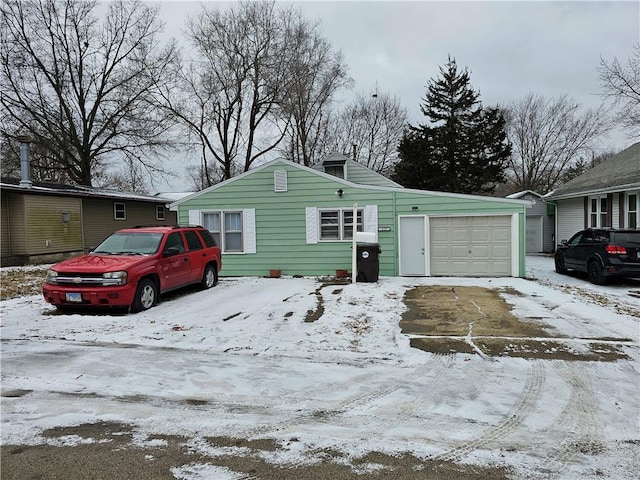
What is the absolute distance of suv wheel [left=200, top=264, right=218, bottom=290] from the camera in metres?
10.9

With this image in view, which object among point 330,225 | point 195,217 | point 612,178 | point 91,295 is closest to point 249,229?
point 195,217

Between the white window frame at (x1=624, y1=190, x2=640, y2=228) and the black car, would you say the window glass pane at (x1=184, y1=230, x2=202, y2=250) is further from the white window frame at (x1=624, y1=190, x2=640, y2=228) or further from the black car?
the white window frame at (x1=624, y1=190, x2=640, y2=228)

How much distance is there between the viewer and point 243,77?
26.3 metres

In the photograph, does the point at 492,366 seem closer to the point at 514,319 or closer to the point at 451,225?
the point at 514,319

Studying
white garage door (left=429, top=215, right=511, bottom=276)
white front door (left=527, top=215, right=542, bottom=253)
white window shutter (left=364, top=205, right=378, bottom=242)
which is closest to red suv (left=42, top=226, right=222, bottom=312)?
white window shutter (left=364, top=205, right=378, bottom=242)

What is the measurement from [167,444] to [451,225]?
11.6 m

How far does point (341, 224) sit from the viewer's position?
1362 centimetres

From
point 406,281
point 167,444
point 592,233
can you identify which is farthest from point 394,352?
point 592,233

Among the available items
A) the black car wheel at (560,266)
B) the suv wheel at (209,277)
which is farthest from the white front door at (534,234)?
the suv wheel at (209,277)

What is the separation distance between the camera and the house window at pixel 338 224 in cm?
1357

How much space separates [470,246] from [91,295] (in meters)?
10.5

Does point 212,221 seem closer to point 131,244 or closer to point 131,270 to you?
point 131,244

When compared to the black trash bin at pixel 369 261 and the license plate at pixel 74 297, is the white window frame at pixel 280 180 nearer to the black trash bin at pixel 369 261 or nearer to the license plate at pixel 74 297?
the black trash bin at pixel 369 261

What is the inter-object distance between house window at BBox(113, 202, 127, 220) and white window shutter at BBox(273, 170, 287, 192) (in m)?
14.3
